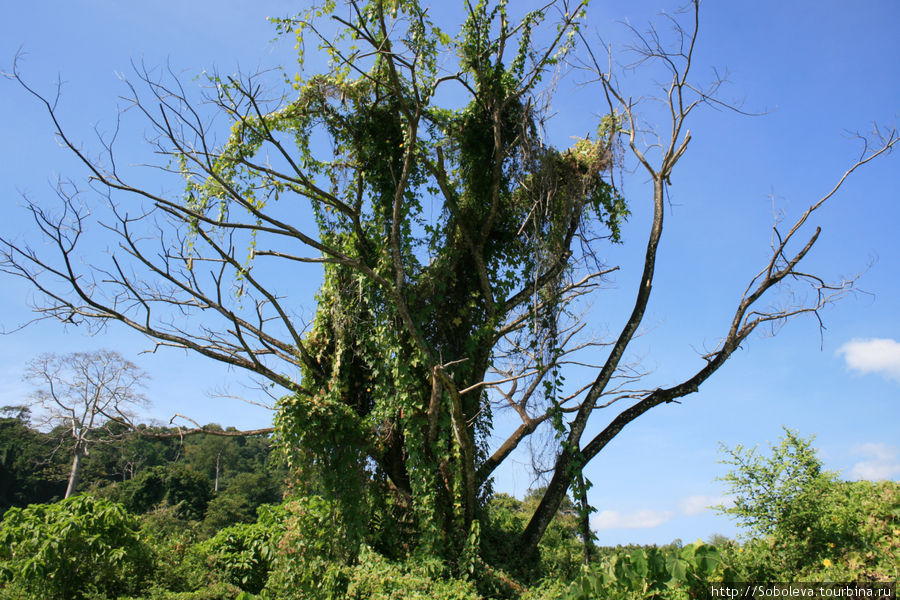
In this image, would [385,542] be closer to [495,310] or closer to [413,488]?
[413,488]

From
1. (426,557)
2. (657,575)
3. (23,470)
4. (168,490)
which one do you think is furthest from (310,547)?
(23,470)

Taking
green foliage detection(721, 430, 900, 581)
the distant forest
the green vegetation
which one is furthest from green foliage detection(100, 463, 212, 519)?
green foliage detection(721, 430, 900, 581)

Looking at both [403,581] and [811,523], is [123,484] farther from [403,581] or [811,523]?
[811,523]

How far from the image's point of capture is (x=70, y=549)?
8.08m

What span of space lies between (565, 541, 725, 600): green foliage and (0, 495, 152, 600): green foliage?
255 inches

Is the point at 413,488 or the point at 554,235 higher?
the point at 554,235

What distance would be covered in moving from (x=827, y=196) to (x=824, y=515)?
498cm

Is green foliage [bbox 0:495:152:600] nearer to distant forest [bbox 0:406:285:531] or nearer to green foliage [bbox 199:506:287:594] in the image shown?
green foliage [bbox 199:506:287:594]

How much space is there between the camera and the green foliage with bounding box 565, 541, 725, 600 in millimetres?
5582

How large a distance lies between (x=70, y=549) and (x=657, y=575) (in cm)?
753

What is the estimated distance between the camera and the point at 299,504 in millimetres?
8977

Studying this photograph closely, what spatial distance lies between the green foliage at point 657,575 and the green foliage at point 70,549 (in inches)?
255

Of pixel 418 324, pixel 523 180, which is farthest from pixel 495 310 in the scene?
pixel 523 180

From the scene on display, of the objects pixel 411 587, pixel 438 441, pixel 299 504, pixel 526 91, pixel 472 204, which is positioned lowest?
pixel 411 587
